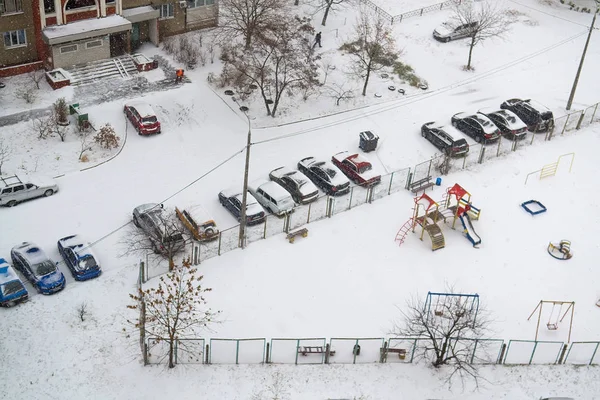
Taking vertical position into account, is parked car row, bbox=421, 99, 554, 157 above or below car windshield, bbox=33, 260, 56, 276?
above

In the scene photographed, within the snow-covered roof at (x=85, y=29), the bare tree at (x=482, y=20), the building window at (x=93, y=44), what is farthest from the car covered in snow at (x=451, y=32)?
the building window at (x=93, y=44)

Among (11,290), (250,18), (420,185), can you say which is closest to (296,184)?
(420,185)

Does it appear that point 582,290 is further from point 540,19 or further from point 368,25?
point 540,19

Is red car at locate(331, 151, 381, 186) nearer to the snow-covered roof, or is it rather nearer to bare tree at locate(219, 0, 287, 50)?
bare tree at locate(219, 0, 287, 50)

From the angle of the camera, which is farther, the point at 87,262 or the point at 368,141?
the point at 368,141

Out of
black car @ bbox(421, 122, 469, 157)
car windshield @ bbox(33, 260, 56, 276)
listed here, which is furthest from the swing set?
car windshield @ bbox(33, 260, 56, 276)

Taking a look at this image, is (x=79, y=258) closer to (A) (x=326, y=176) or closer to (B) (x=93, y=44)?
(A) (x=326, y=176)
